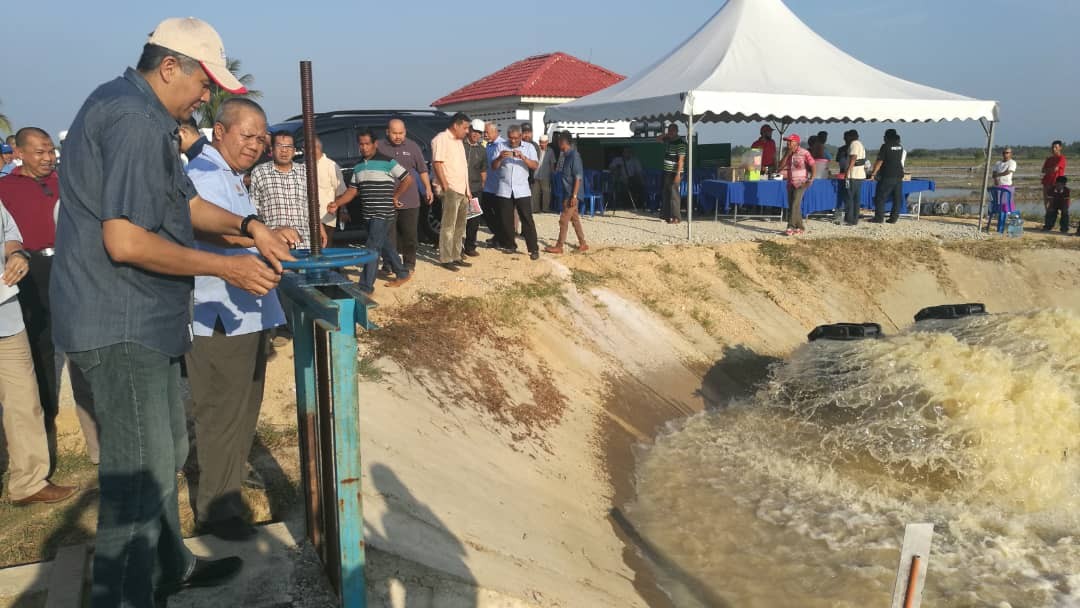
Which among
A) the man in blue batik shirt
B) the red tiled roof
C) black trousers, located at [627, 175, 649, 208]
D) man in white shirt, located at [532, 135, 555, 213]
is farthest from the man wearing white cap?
the red tiled roof

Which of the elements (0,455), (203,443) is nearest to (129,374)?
(203,443)

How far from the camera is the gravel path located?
40.8ft

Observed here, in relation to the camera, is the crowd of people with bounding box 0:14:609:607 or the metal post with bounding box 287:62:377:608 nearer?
the crowd of people with bounding box 0:14:609:607

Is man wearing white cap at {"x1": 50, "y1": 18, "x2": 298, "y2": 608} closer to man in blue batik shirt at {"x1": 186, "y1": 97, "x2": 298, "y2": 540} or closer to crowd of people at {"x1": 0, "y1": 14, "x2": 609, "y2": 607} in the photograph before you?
crowd of people at {"x1": 0, "y1": 14, "x2": 609, "y2": 607}

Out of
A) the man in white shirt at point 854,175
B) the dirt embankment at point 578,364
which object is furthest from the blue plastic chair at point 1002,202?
the man in white shirt at point 854,175

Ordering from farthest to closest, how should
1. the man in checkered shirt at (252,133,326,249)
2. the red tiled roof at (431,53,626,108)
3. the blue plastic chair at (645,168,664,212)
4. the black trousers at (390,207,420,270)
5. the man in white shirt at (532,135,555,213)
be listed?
the red tiled roof at (431,53,626,108) < the blue plastic chair at (645,168,664,212) < the man in white shirt at (532,135,555,213) < the black trousers at (390,207,420,270) < the man in checkered shirt at (252,133,326,249)

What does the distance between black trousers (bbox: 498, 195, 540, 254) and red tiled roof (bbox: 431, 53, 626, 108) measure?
11.3 m

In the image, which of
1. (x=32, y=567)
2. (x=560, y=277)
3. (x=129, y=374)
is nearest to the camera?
(x=129, y=374)

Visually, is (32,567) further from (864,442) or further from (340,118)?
(340,118)

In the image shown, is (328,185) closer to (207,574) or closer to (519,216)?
(519,216)

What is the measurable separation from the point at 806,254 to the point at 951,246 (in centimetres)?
281

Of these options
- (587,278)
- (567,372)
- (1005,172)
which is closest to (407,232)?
(567,372)

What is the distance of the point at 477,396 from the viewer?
266 inches

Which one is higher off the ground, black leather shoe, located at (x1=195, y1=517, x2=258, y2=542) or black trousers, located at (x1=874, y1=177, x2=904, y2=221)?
black trousers, located at (x1=874, y1=177, x2=904, y2=221)
